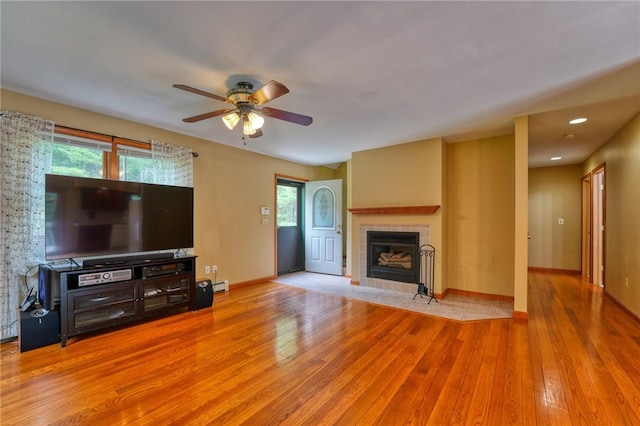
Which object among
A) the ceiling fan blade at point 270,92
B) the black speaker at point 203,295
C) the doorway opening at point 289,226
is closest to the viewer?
the ceiling fan blade at point 270,92

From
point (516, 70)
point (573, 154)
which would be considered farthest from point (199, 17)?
point (573, 154)

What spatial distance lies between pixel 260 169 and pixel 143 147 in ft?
6.56

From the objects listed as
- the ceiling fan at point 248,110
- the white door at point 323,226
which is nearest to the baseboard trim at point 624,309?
the white door at point 323,226

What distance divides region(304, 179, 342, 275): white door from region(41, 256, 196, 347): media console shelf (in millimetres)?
2947

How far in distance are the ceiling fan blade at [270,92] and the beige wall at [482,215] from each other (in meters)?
3.36

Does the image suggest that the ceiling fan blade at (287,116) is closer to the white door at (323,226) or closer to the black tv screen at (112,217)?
the black tv screen at (112,217)

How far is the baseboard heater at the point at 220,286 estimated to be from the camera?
14.5ft

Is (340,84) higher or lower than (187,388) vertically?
higher

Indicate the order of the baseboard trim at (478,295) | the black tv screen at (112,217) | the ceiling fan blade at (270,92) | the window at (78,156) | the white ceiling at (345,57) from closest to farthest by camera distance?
1. the white ceiling at (345,57)
2. the ceiling fan blade at (270,92)
3. the black tv screen at (112,217)
4. the window at (78,156)
5. the baseboard trim at (478,295)

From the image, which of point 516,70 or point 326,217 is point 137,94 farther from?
point 326,217

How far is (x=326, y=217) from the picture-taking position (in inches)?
236

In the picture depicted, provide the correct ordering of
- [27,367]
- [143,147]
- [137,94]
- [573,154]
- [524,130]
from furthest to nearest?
[573,154] < [143,147] < [524,130] < [137,94] < [27,367]

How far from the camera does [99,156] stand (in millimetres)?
3332

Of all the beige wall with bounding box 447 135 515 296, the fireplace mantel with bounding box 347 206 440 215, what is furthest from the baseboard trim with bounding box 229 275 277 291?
the beige wall with bounding box 447 135 515 296
